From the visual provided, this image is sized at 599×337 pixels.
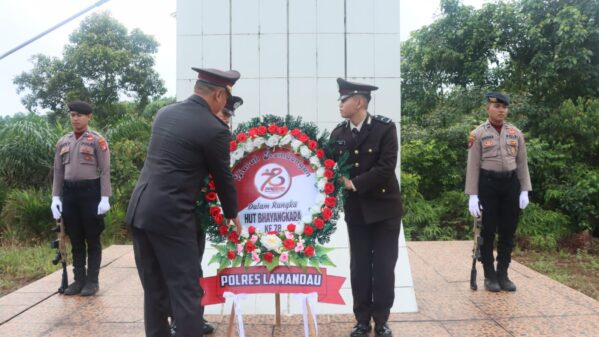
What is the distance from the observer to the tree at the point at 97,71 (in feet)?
70.2

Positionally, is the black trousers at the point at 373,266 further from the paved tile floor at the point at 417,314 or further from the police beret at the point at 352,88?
the police beret at the point at 352,88

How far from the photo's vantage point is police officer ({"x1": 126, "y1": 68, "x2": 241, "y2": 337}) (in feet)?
8.71

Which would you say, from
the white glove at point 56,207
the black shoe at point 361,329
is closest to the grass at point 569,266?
the black shoe at point 361,329

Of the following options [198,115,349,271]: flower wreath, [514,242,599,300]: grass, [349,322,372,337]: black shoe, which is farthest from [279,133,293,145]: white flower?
[514,242,599,300]: grass

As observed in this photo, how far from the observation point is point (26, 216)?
309 inches

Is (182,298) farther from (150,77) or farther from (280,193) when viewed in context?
(150,77)

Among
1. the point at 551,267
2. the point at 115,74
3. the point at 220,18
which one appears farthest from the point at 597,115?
the point at 115,74

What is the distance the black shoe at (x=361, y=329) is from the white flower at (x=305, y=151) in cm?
127

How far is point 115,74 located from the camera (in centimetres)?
2198

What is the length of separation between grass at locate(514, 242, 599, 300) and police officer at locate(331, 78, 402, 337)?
2778 mm

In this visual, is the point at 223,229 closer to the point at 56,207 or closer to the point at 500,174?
the point at 56,207

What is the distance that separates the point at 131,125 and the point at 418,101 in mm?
6274

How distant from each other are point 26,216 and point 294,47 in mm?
5509

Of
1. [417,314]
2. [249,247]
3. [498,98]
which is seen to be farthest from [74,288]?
[498,98]
